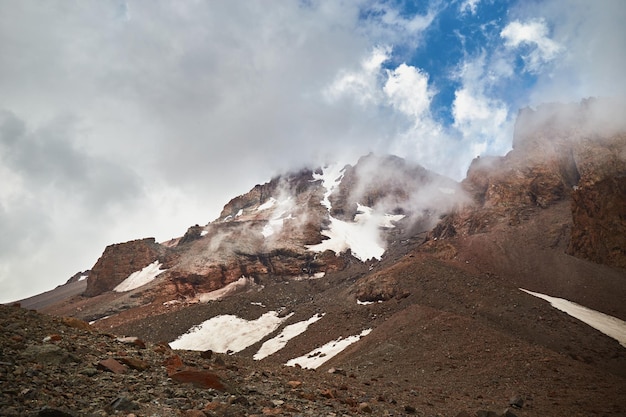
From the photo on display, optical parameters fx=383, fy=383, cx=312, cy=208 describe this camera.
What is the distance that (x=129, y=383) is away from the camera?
8.78 m

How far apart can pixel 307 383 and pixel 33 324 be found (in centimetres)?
881

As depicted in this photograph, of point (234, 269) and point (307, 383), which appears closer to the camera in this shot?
point (307, 383)

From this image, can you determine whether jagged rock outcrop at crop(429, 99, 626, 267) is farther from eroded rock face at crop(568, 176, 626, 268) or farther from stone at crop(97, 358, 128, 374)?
stone at crop(97, 358, 128, 374)

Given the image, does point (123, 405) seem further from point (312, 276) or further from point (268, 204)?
point (268, 204)

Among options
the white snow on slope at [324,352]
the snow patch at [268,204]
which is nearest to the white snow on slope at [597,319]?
the white snow on slope at [324,352]

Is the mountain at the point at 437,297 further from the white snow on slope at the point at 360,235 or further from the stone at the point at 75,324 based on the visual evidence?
the white snow on slope at the point at 360,235

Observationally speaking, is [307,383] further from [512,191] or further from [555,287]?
[512,191]

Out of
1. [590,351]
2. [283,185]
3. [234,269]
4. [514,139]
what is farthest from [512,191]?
[283,185]

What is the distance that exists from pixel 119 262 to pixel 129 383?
111m

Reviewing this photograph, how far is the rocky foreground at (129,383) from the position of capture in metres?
7.30

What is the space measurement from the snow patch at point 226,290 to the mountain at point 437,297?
0.48m

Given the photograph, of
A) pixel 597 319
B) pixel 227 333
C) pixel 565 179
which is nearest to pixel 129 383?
pixel 597 319

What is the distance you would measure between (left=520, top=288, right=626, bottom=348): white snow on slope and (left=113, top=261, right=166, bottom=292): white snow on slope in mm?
86472

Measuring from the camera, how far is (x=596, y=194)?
5984 centimetres
